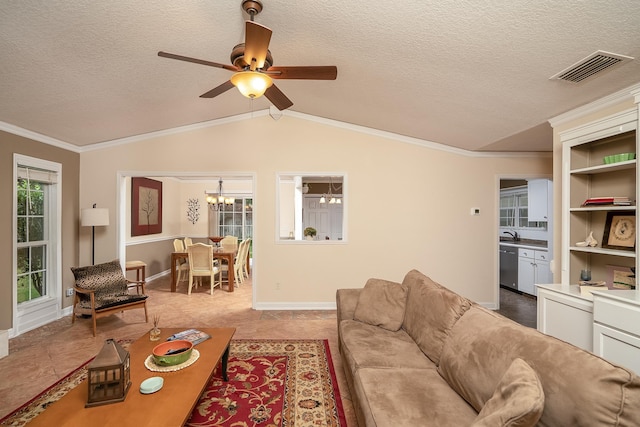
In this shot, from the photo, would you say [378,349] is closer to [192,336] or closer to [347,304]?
[347,304]

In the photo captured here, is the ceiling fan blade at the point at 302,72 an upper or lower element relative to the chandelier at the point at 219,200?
upper

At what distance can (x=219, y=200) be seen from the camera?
7.81 metres

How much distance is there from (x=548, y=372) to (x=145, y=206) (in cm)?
719

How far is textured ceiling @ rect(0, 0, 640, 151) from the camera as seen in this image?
6.36ft

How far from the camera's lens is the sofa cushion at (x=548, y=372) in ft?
3.41

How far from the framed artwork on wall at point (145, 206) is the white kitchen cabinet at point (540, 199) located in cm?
780

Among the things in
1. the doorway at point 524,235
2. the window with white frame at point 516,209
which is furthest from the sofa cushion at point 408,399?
the window with white frame at point 516,209

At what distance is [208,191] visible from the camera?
27.5ft

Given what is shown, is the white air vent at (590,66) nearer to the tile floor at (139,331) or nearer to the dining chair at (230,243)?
the tile floor at (139,331)

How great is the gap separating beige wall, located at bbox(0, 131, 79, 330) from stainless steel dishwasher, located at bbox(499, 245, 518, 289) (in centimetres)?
728

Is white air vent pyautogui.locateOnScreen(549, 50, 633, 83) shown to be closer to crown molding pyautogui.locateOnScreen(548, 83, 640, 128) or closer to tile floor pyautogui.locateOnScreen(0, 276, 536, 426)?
crown molding pyautogui.locateOnScreen(548, 83, 640, 128)

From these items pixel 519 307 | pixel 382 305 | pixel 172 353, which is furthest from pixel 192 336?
pixel 519 307

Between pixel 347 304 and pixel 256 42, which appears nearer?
pixel 256 42

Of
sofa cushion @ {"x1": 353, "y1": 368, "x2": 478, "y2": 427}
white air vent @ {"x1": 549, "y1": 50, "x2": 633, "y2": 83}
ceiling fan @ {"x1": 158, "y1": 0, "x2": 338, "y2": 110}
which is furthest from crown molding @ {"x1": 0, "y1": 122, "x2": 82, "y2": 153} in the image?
white air vent @ {"x1": 549, "y1": 50, "x2": 633, "y2": 83}
